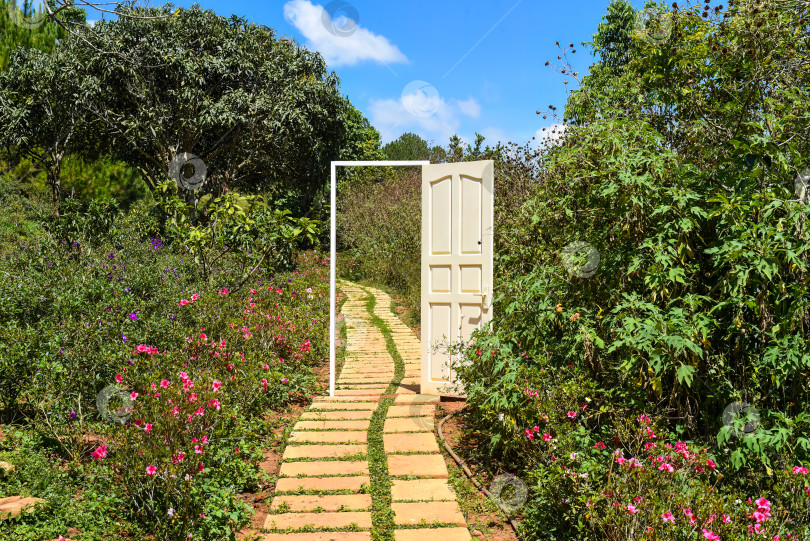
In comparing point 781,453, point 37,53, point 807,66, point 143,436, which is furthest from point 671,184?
point 37,53

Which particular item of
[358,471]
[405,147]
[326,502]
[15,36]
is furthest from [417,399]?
[405,147]

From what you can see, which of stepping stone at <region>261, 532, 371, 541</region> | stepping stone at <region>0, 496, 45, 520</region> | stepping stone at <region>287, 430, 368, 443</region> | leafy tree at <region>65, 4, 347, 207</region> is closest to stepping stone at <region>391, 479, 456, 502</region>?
stepping stone at <region>261, 532, 371, 541</region>

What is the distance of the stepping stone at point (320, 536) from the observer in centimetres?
280

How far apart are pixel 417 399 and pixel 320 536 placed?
2321 millimetres

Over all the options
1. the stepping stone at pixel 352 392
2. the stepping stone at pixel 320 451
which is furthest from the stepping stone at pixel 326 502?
the stepping stone at pixel 352 392

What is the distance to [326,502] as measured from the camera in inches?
126

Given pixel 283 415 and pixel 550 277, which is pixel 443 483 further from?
pixel 283 415

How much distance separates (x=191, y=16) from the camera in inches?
507

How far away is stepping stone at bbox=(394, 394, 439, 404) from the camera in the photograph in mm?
5013

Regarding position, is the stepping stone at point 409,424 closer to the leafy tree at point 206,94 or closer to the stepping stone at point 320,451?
the stepping stone at point 320,451

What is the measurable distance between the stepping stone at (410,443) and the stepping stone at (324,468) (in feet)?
0.98

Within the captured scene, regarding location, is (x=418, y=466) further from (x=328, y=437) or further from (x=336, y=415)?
(x=336, y=415)

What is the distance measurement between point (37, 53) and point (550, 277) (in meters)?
13.3

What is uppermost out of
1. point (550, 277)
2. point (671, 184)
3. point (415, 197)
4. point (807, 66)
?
point (415, 197)
